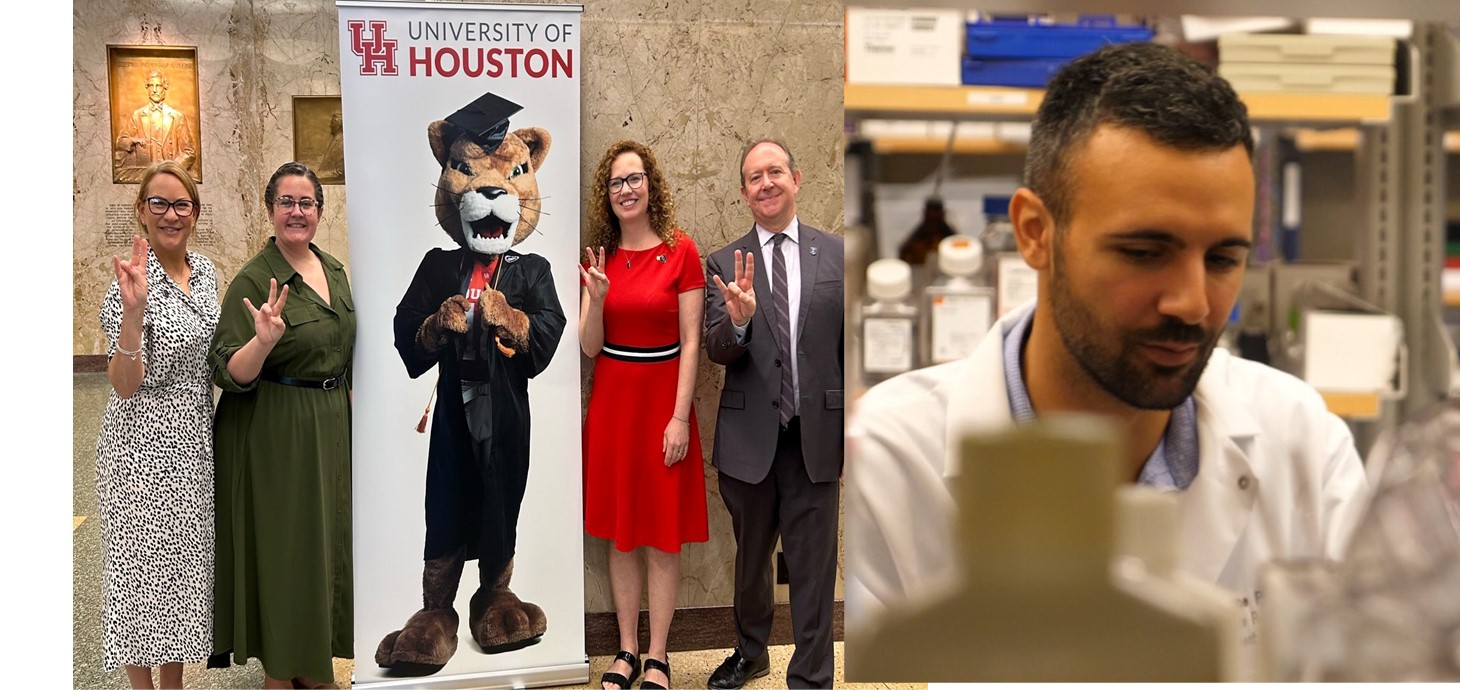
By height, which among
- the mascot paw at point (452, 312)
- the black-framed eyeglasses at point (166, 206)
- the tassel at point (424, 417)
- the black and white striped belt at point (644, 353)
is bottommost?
the tassel at point (424, 417)

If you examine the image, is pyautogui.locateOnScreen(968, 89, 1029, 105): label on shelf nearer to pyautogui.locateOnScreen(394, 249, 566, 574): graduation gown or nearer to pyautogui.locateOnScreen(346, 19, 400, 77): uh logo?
pyautogui.locateOnScreen(394, 249, 566, 574): graduation gown

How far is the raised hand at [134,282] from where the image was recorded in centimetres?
275

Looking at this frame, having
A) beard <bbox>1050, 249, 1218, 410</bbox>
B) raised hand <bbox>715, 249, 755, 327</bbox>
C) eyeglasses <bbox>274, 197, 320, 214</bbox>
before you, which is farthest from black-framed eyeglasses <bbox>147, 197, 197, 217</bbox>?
beard <bbox>1050, 249, 1218, 410</bbox>

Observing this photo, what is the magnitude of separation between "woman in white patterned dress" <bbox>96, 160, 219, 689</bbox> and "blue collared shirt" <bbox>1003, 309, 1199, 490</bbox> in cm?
211

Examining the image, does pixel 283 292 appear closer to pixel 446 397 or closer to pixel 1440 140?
pixel 446 397

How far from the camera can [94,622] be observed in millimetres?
3416

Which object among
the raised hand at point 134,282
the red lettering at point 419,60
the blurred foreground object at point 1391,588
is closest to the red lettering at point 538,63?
the red lettering at point 419,60

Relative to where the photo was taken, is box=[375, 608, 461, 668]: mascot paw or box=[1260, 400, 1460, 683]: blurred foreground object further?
box=[375, 608, 461, 668]: mascot paw

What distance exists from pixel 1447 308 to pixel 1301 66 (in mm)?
626

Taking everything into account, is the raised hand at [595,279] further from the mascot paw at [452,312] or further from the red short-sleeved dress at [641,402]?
the mascot paw at [452,312]

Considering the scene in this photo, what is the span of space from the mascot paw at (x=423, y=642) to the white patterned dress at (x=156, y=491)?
526mm

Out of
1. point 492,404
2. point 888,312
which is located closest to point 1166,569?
point 888,312

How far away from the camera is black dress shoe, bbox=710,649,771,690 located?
3.32m

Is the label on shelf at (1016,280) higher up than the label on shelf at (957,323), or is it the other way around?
the label on shelf at (1016,280)
